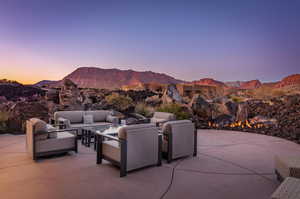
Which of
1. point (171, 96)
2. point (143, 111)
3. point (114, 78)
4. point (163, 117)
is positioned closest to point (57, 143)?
point (163, 117)

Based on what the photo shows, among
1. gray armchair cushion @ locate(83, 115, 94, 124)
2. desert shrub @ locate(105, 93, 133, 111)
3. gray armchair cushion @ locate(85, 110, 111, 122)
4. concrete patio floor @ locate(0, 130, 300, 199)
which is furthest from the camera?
desert shrub @ locate(105, 93, 133, 111)

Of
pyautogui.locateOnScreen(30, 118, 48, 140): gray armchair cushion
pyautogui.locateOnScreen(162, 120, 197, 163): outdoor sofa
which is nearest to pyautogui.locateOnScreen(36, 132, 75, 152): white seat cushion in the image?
pyautogui.locateOnScreen(30, 118, 48, 140): gray armchair cushion

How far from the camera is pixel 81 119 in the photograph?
607 cm

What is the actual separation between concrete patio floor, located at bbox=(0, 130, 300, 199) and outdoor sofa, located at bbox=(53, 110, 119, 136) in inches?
42.7

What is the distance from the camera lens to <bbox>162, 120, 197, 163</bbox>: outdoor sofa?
12.3 ft

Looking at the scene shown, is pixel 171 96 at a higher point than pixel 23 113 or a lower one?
higher

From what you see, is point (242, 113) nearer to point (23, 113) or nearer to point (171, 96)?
point (171, 96)

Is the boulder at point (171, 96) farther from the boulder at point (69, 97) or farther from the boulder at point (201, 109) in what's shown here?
the boulder at point (69, 97)

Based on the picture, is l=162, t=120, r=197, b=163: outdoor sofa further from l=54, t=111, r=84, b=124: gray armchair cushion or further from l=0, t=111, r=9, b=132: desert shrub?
l=0, t=111, r=9, b=132: desert shrub

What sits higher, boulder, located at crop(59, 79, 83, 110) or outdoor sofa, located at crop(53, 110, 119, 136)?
boulder, located at crop(59, 79, 83, 110)

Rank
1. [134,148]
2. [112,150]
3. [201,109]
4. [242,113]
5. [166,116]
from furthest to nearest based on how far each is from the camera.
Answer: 1. [201,109]
2. [242,113]
3. [166,116]
4. [112,150]
5. [134,148]

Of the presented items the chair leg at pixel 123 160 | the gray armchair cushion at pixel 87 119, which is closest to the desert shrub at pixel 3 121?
the gray armchair cushion at pixel 87 119

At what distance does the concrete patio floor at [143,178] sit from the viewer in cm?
255

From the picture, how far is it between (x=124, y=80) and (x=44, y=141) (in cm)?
944
